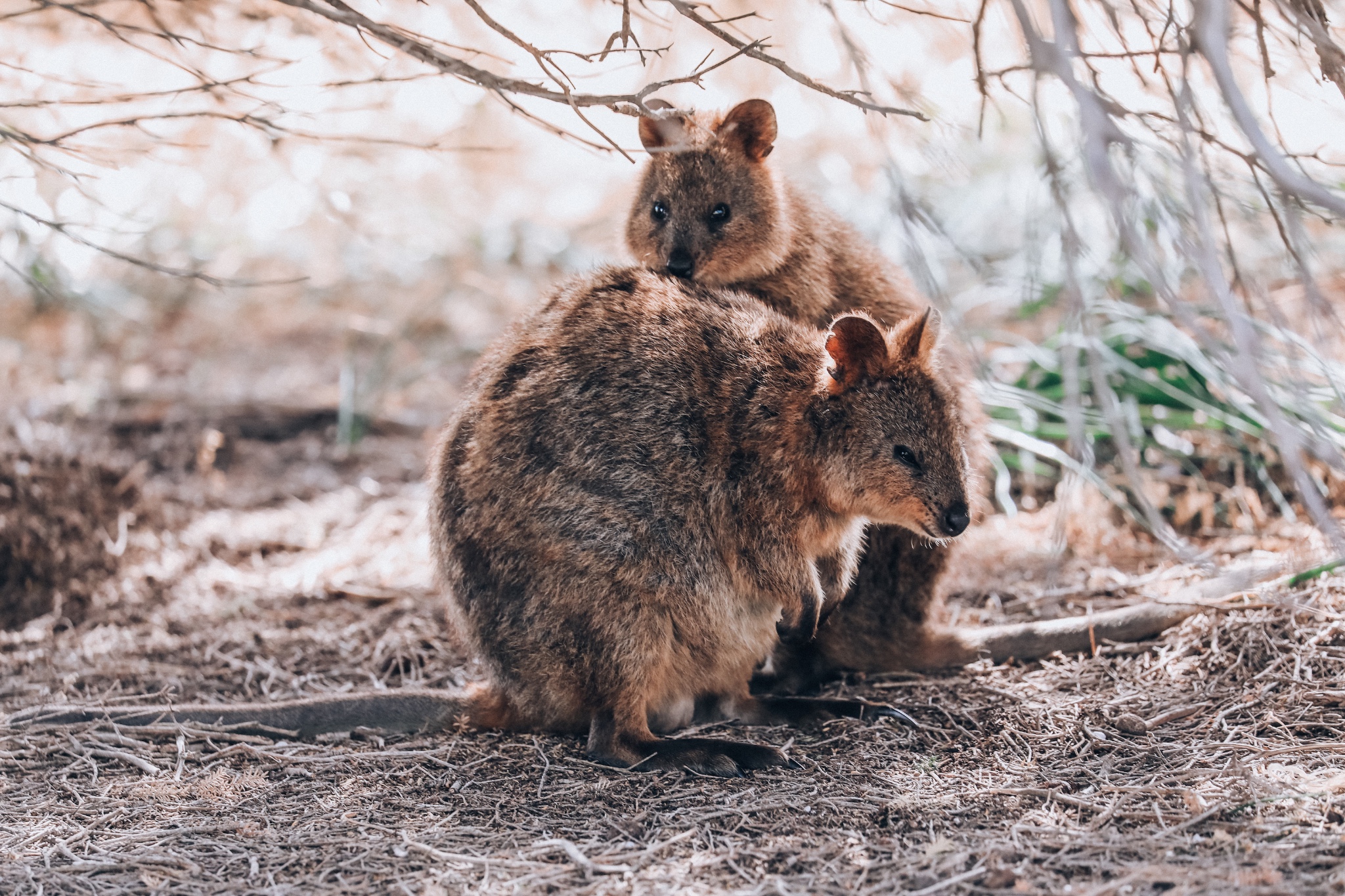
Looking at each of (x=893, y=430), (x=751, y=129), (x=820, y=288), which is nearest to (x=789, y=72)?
(x=893, y=430)

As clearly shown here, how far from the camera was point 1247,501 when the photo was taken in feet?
14.3

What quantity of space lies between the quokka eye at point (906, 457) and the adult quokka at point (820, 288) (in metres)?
0.11

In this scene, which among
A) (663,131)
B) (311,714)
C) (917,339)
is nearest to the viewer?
(917,339)

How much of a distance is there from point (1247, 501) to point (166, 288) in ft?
23.7

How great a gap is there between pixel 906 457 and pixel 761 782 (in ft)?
3.25

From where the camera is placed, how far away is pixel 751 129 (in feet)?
13.8

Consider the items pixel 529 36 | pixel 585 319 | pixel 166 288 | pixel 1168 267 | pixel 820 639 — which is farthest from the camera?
pixel 529 36

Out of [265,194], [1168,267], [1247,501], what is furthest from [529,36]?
[1247,501]

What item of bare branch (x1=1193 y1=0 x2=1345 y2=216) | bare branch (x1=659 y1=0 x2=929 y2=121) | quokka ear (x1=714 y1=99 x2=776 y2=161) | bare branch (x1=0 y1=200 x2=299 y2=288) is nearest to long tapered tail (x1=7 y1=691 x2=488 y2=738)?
bare branch (x1=0 y1=200 x2=299 y2=288)

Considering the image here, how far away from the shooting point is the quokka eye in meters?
3.05

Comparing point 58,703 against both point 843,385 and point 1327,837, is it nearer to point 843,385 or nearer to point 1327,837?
point 843,385

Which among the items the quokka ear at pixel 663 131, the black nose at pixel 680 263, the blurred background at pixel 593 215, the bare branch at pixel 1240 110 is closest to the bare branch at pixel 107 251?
the blurred background at pixel 593 215

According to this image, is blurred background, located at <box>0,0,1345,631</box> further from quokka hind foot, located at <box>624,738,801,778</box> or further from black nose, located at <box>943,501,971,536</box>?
quokka hind foot, located at <box>624,738,801,778</box>

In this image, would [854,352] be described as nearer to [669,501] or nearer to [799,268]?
[669,501]
